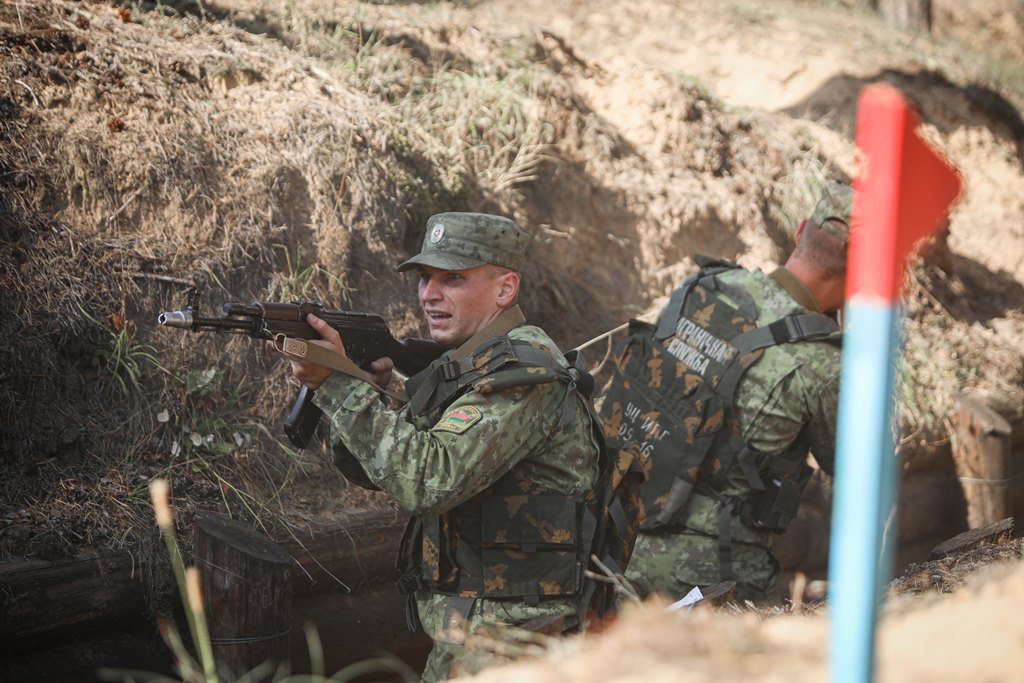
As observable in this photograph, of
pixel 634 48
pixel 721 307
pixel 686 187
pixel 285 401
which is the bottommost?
pixel 285 401

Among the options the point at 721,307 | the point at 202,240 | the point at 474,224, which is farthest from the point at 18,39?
the point at 721,307

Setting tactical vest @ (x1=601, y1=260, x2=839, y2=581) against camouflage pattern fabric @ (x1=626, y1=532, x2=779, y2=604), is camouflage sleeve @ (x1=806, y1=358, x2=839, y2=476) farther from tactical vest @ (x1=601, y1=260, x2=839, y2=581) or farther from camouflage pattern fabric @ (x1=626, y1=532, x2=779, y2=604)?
camouflage pattern fabric @ (x1=626, y1=532, x2=779, y2=604)

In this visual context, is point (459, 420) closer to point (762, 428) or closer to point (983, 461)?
point (762, 428)

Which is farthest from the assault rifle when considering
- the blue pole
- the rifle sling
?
the blue pole

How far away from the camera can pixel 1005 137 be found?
10828 mm

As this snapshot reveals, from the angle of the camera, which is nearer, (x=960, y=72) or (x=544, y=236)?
(x=544, y=236)

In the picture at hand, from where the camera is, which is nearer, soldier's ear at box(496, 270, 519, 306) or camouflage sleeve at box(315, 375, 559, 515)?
camouflage sleeve at box(315, 375, 559, 515)

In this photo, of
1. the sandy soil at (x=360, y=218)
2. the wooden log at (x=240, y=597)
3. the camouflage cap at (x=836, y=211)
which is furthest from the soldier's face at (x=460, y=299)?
the camouflage cap at (x=836, y=211)

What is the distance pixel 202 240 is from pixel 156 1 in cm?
237

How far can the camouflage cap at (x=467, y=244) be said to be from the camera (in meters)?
3.42

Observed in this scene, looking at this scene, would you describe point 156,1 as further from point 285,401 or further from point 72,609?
point 72,609

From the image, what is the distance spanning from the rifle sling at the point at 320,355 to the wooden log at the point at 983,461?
5.26 metres

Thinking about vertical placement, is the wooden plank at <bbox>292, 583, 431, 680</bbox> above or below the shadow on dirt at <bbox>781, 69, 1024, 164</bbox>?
below

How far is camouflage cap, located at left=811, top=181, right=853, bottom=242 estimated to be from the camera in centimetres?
443
